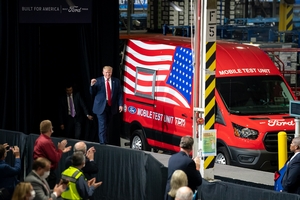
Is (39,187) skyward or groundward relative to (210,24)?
groundward

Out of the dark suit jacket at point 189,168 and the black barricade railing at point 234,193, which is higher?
the dark suit jacket at point 189,168

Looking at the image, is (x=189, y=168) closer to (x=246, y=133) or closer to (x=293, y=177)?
(x=293, y=177)

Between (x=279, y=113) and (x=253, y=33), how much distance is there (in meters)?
15.9

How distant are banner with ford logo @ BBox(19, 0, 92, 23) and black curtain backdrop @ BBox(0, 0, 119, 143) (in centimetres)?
20

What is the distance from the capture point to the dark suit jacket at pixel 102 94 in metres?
17.4

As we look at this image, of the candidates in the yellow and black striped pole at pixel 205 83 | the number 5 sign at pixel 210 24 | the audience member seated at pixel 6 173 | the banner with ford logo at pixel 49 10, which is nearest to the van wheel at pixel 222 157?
the yellow and black striped pole at pixel 205 83

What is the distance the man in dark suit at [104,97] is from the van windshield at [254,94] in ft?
7.06

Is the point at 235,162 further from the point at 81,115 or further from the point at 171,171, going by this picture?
the point at 171,171

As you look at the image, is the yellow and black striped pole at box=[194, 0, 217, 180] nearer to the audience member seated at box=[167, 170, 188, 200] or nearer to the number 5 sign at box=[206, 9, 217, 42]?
the number 5 sign at box=[206, 9, 217, 42]

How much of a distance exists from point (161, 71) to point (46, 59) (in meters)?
3.02

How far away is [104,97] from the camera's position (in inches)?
687

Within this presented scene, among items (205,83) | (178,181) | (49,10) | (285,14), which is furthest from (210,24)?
(285,14)

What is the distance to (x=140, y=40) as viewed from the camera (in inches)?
779

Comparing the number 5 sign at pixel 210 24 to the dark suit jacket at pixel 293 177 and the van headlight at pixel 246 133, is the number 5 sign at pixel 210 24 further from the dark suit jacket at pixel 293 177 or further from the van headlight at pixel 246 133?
the van headlight at pixel 246 133
